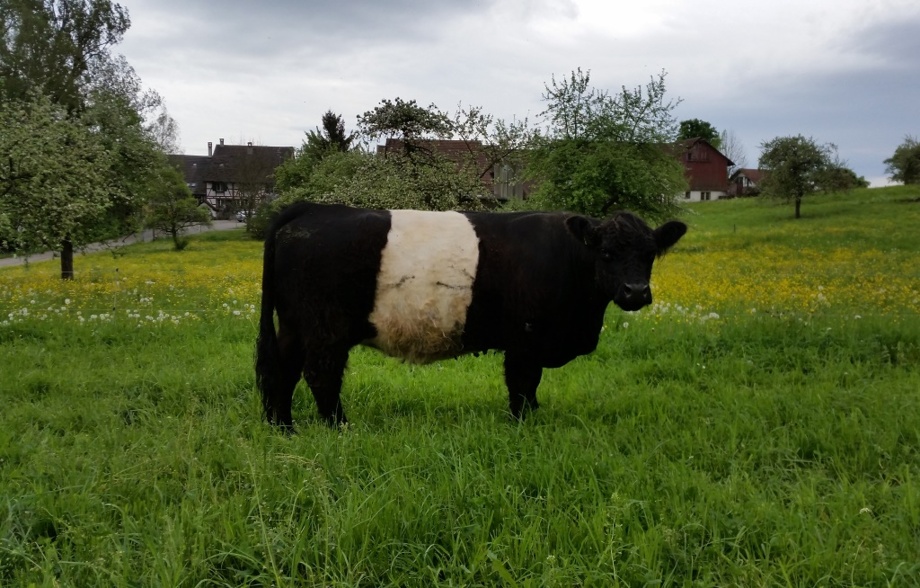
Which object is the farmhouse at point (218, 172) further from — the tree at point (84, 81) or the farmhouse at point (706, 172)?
the farmhouse at point (706, 172)

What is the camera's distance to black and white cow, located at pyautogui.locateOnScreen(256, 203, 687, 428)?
5559 millimetres

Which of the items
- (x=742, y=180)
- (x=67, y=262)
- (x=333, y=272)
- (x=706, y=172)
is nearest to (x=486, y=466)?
(x=333, y=272)

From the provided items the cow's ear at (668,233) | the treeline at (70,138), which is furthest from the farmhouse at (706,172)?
the cow's ear at (668,233)

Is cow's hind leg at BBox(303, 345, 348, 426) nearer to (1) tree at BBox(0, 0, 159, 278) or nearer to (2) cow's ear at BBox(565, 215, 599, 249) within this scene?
(2) cow's ear at BBox(565, 215, 599, 249)

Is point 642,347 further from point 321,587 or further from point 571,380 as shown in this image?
point 321,587

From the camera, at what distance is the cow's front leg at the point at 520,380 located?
18.7 feet

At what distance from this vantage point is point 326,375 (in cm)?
562

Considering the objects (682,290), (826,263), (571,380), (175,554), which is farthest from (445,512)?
(826,263)

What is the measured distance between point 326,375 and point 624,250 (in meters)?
2.90

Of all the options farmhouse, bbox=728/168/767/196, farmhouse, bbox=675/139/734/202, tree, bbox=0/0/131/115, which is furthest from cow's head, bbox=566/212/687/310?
farmhouse, bbox=728/168/767/196

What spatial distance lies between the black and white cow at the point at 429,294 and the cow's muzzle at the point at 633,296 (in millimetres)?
430

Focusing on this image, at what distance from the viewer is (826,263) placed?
20172 millimetres

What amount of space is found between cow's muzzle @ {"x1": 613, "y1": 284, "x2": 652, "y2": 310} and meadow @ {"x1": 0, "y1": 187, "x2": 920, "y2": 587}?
1.04 metres

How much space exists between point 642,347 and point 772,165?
151 feet
